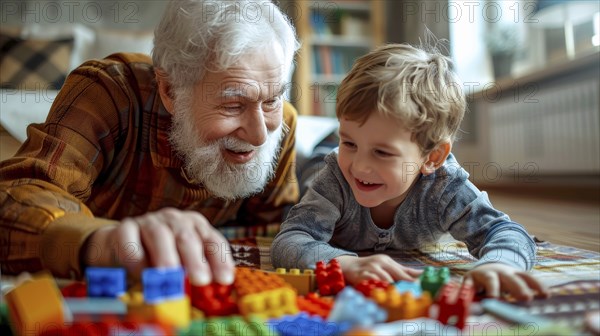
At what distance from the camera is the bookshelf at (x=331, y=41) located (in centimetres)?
446

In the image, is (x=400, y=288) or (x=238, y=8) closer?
(x=400, y=288)

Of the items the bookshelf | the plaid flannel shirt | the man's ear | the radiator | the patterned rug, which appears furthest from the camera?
the bookshelf

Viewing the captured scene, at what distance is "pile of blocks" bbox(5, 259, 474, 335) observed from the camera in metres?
0.57

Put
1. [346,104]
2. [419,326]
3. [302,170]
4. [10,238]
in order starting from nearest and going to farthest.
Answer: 1. [419,326]
2. [10,238]
3. [346,104]
4. [302,170]

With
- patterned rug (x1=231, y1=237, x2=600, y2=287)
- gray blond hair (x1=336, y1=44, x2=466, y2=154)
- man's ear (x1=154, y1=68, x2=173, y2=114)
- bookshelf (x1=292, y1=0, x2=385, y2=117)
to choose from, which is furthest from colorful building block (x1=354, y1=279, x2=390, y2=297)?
bookshelf (x1=292, y1=0, x2=385, y2=117)

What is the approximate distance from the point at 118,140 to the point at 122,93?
12 centimetres

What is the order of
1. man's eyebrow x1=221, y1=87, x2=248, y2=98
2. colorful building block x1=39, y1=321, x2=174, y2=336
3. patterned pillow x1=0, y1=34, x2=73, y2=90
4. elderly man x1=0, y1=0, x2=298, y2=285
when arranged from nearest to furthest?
colorful building block x1=39, y1=321, x2=174, y2=336 → elderly man x1=0, y1=0, x2=298, y2=285 → man's eyebrow x1=221, y1=87, x2=248, y2=98 → patterned pillow x1=0, y1=34, x2=73, y2=90

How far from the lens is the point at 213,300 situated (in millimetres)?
695

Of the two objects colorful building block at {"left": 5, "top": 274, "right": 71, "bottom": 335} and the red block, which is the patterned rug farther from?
colorful building block at {"left": 5, "top": 274, "right": 71, "bottom": 335}

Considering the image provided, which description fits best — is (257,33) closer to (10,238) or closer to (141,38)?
(10,238)

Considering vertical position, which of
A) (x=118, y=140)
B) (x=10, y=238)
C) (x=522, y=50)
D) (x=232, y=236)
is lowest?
(x=232, y=236)

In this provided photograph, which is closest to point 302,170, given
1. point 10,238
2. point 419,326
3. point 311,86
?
point 10,238

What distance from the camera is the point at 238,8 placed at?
4.35 feet

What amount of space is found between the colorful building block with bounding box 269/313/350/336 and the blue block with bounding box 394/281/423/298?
172 millimetres
